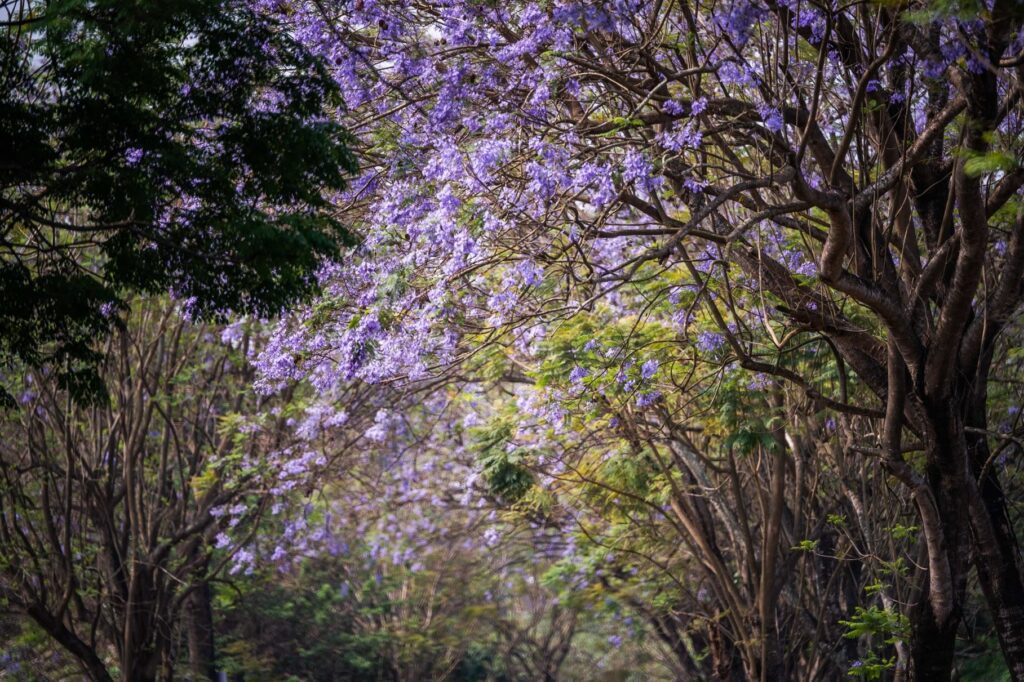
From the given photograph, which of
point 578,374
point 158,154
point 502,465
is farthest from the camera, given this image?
point 502,465

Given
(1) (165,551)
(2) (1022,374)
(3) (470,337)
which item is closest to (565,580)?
(1) (165,551)

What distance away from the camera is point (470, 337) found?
310 inches

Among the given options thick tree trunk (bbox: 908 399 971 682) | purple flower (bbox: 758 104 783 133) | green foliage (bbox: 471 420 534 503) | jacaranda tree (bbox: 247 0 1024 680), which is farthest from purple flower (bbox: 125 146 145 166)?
green foliage (bbox: 471 420 534 503)

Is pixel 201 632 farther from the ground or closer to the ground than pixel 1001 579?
farther from the ground

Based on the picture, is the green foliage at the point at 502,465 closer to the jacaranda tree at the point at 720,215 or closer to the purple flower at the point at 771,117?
the jacaranda tree at the point at 720,215

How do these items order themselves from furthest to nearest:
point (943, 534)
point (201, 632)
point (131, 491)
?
1. point (201, 632)
2. point (131, 491)
3. point (943, 534)

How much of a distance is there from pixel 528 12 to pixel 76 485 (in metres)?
7.98

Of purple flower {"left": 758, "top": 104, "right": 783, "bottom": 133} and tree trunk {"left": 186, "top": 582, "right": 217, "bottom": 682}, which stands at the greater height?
Answer: purple flower {"left": 758, "top": 104, "right": 783, "bottom": 133}

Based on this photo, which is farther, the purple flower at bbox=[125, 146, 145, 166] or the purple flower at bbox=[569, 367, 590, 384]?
the purple flower at bbox=[569, 367, 590, 384]

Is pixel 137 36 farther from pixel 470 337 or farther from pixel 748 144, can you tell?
pixel 748 144

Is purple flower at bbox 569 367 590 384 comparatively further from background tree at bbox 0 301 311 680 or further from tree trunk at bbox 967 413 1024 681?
background tree at bbox 0 301 311 680

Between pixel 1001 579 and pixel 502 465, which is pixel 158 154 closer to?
pixel 1001 579

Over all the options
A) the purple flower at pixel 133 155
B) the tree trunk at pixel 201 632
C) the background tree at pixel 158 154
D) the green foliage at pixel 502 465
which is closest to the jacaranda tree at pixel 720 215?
the background tree at pixel 158 154

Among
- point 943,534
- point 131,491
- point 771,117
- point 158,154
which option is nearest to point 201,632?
point 131,491
